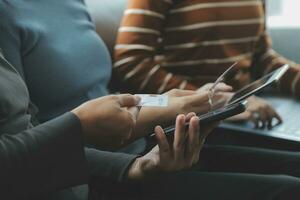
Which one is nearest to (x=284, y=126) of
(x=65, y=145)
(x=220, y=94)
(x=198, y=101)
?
(x=220, y=94)

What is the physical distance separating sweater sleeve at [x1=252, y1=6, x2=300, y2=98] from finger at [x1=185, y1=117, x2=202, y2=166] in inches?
26.7

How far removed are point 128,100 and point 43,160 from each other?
0.19 metres

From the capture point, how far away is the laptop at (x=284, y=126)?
3.42ft

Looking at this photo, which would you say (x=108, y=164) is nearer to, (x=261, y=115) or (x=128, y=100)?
(x=128, y=100)

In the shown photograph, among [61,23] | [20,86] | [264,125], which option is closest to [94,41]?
[61,23]

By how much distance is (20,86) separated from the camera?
708 mm

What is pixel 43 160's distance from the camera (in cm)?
63

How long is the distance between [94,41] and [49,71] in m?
0.19

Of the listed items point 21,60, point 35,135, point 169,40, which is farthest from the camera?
point 169,40

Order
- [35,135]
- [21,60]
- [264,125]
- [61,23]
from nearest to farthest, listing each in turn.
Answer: [35,135] → [21,60] → [61,23] → [264,125]

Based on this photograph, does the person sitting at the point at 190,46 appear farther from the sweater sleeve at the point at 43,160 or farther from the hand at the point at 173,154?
the sweater sleeve at the point at 43,160

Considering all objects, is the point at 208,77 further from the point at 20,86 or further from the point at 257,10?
the point at 20,86

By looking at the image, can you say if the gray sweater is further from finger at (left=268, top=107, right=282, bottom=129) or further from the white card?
finger at (left=268, top=107, right=282, bottom=129)

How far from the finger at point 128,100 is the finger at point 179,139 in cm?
9
